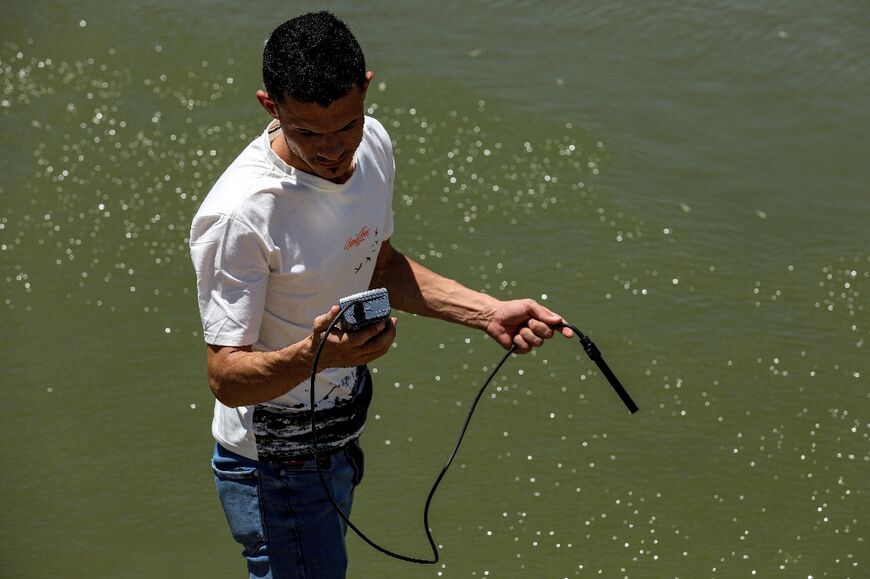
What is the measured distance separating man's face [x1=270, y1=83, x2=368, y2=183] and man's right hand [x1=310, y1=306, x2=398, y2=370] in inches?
9.2

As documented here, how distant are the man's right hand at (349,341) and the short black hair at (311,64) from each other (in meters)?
0.29

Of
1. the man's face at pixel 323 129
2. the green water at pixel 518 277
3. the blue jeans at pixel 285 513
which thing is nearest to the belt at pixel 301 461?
the blue jeans at pixel 285 513

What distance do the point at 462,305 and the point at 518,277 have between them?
113cm

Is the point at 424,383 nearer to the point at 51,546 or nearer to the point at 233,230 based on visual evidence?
the point at 51,546

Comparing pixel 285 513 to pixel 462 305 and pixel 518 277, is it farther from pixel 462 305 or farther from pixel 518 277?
pixel 518 277

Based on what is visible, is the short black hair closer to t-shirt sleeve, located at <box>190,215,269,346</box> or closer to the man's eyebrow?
the man's eyebrow

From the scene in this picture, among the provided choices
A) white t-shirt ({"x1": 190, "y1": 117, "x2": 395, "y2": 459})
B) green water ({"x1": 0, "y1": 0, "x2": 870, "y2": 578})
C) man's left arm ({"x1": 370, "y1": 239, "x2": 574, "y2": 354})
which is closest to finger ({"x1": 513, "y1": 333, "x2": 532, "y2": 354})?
man's left arm ({"x1": 370, "y1": 239, "x2": 574, "y2": 354})

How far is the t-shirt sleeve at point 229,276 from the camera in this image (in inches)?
59.2

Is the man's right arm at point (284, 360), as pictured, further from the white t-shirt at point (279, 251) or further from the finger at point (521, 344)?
the finger at point (521, 344)

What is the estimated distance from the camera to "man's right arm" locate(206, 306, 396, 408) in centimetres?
141

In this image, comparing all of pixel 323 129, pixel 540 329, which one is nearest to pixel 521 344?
pixel 540 329

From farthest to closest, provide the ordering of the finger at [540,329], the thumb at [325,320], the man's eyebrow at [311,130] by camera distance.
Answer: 1. the finger at [540,329]
2. the man's eyebrow at [311,130]
3. the thumb at [325,320]

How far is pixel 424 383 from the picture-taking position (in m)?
2.76

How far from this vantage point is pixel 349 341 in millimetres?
1403
